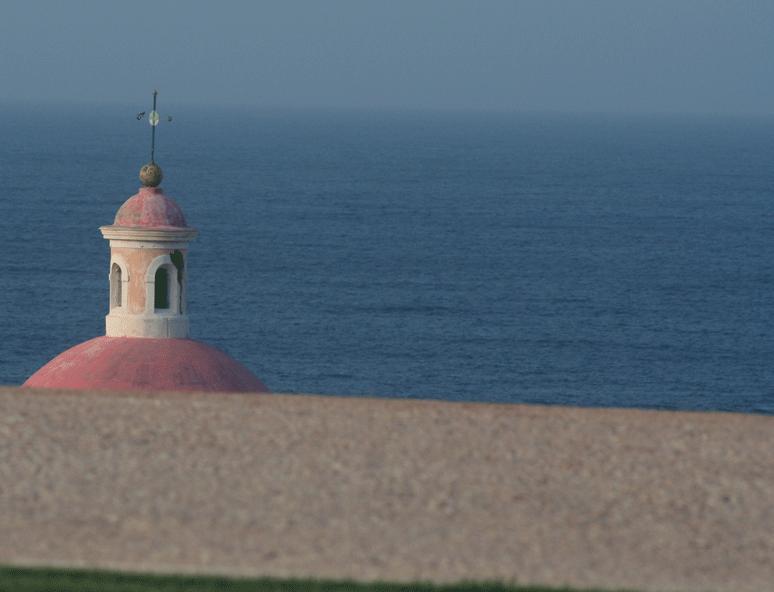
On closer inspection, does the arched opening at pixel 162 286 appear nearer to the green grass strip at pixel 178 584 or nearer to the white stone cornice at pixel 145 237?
the white stone cornice at pixel 145 237

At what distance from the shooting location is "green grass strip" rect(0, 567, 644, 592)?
8.98m

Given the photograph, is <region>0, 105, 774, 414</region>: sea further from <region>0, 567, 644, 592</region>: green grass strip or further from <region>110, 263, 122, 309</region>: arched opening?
<region>0, 567, 644, 592</region>: green grass strip

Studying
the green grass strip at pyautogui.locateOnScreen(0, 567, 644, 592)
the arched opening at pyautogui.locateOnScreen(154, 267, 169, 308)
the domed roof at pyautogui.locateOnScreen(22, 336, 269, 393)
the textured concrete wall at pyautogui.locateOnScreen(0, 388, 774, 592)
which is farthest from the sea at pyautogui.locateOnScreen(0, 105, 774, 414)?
the green grass strip at pyautogui.locateOnScreen(0, 567, 644, 592)

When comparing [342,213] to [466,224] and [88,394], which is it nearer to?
[466,224]

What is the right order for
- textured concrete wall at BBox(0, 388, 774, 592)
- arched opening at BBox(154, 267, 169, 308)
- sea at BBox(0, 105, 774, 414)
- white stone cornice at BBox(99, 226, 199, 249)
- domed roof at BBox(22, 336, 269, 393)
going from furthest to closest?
sea at BBox(0, 105, 774, 414)
arched opening at BBox(154, 267, 169, 308)
white stone cornice at BBox(99, 226, 199, 249)
domed roof at BBox(22, 336, 269, 393)
textured concrete wall at BBox(0, 388, 774, 592)

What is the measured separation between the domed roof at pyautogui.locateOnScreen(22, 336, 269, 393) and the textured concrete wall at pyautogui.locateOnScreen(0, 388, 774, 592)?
376 centimetres

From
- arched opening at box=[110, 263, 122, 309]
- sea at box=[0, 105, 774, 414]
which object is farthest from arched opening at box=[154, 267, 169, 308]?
sea at box=[0, 105, 774, 414]

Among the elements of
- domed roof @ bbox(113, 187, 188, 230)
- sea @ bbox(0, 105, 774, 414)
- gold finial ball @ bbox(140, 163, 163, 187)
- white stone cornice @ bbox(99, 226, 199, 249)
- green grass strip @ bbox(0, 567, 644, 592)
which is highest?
gold finial ball @ bbox(140, 163, 163, 187)

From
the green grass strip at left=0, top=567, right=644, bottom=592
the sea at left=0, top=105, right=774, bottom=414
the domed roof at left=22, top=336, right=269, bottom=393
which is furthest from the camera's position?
the sea at left=0, top=105, right=774, bottom=414

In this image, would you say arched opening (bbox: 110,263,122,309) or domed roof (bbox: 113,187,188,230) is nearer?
domed roof (bbox: 113,187,188,230)

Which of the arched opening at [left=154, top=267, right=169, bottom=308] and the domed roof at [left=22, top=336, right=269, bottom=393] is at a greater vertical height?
the arched opening at [left=154, top=267, right=169, bottom=308]

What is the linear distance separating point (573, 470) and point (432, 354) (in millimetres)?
70610

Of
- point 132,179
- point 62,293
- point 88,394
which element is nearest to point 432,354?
point 62,293

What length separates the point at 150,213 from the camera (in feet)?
66.5
